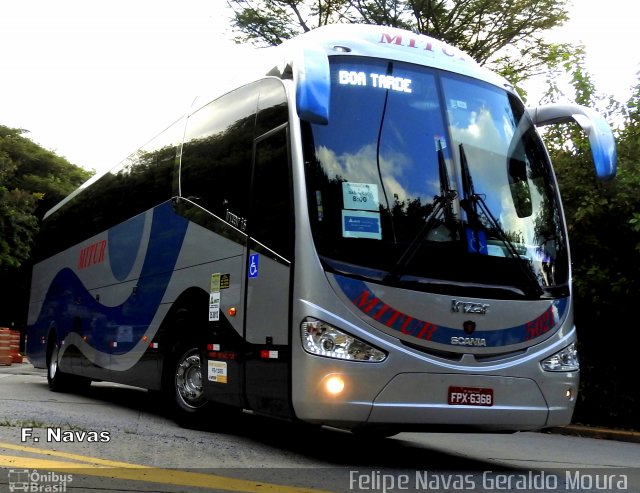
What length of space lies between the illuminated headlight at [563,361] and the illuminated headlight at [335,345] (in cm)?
153

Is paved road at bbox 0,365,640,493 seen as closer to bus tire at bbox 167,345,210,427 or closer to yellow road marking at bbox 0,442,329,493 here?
yellow road marking at bbox 0,442,329,493

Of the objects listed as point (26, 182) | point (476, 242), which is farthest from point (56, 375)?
point (26, 182)

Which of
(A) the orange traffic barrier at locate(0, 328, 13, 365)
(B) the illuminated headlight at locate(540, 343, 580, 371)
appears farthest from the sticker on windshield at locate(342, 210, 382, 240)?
(A) the orange traffic barrier at locate(0, 328, 13, 365)

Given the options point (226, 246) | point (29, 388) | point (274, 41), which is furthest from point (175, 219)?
point (274, 41)

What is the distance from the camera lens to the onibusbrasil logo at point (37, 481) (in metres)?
5.39

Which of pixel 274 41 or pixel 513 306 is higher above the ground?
pixel 274 41

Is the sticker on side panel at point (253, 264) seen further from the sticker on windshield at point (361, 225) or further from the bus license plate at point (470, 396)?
the bus license plate at point (470, 396)

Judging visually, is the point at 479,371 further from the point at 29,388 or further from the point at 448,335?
the point at 29,388

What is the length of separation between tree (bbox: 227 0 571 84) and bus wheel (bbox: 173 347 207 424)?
44.6 ft

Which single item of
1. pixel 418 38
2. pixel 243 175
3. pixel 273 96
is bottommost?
pixel 243 175

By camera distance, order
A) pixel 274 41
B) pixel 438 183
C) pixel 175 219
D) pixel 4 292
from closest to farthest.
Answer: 1. pixel 438 183
2. pixel 175 219
3. pixel 274 41
4. pixel 4 292

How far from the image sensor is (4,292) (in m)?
46.2

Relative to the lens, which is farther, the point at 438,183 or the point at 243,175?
the point at 243,175

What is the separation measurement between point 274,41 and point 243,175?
584 inches
